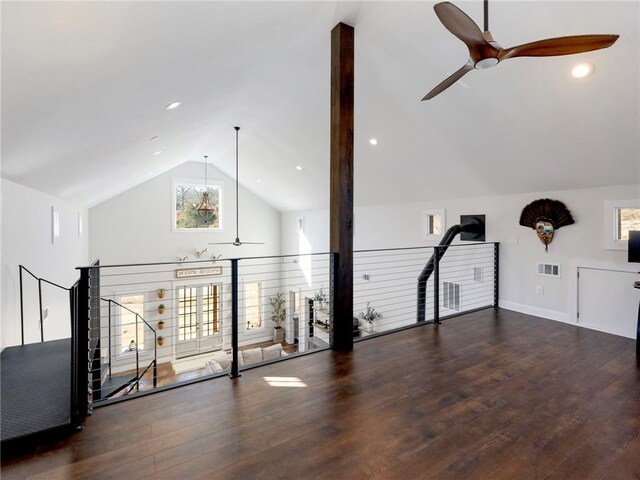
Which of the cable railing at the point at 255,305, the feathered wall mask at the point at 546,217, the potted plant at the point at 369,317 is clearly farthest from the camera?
the potted plant at the point at 369,317

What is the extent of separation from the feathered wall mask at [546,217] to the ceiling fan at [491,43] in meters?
3.06

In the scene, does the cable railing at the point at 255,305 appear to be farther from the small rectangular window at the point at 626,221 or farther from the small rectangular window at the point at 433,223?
the small rectangular window at the point at 626,221

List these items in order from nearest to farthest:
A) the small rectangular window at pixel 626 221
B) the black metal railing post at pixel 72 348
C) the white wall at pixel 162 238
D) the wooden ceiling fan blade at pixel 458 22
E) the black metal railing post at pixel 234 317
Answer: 1. the wooden ceiling fan blade at pixel 458 22
2. the black metal railing post at pixel 72 348
3. the black metal railing post at pixel 234 317
4. the small rectangular window at pixel 626 221
5. the white wall at pixel 162 238

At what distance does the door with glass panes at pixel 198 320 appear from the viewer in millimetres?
9789

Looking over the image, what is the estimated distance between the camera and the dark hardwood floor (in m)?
1.81

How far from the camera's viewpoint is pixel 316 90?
190 inches

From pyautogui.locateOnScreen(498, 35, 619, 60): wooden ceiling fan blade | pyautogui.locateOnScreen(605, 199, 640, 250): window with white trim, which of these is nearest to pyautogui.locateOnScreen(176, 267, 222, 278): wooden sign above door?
pyautogui.locateOnScreen(605, 199, 640, 250): window with white trim

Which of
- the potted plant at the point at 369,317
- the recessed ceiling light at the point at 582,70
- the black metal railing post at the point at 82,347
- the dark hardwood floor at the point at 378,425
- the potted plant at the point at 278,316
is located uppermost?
the recessed ceiling light at the point at 582,70

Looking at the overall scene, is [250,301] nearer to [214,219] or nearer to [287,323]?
[287,323]

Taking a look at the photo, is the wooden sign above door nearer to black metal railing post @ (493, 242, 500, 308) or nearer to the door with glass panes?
the door with glass panes

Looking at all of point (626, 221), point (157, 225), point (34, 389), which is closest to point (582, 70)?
point (626, 221)

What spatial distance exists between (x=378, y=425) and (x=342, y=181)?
222 centimetres

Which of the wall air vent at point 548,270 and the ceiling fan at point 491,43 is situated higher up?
the ceiling fan at point 491,43

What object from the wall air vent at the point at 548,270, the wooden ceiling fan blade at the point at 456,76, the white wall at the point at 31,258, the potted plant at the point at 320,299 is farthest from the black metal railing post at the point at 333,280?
the potted plant at the point at 320,299
